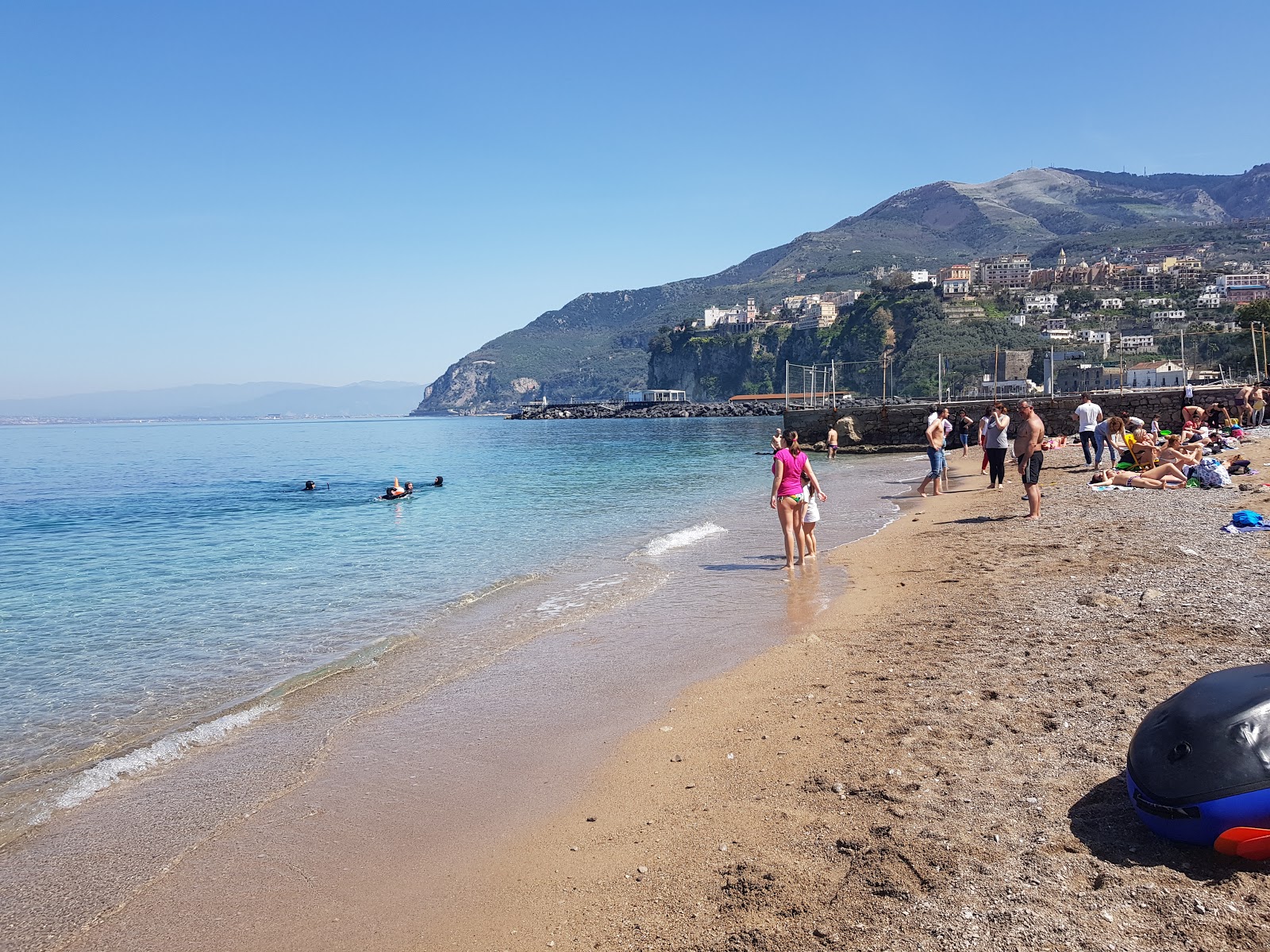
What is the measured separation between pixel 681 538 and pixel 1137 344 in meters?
116

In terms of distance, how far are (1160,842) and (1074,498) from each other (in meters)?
12.5

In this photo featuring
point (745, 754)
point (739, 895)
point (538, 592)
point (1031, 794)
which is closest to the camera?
point (739, 895)

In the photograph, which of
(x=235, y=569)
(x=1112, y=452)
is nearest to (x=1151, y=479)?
(x=1112, y=452)

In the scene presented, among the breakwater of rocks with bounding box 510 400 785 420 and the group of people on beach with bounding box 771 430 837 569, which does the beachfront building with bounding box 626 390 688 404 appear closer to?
the breakwater of rocks with bounding box 510 400 785 420

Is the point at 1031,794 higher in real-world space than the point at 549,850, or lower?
higher

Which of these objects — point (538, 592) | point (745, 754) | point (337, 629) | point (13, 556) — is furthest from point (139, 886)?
point (13, 556)

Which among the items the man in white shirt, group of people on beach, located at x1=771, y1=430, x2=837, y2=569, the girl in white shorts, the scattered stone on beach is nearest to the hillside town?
the man in white shirt

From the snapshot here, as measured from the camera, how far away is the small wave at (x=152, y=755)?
524 centimetres

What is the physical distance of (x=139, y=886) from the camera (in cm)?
399

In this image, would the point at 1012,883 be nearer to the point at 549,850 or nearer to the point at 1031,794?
the point at 1031,794

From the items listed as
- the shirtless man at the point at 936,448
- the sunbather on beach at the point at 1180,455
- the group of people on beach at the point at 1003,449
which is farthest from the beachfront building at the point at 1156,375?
the group of people on beach at the point at 1003,449

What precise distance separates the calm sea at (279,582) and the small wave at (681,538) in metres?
0.09

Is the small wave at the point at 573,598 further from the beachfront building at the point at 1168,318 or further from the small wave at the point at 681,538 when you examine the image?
the beachfront building at the point at 1168,318

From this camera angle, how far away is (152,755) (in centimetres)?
580
